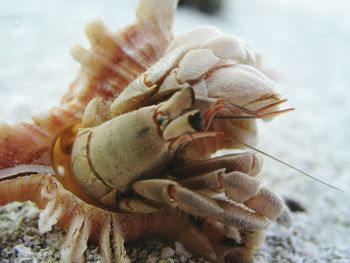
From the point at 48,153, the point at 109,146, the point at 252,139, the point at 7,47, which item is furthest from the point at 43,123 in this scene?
the point at 7,47

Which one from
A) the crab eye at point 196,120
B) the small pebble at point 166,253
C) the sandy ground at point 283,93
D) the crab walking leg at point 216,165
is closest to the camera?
the crab eye at point 196,120

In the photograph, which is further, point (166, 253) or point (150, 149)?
point (166, 253)

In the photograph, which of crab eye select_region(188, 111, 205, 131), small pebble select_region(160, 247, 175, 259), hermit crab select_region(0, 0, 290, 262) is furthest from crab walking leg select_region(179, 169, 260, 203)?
small pebble select_region(160, 247, 175, 259)

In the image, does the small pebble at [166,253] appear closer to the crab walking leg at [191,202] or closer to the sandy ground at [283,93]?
the sandy ground at [283,93]

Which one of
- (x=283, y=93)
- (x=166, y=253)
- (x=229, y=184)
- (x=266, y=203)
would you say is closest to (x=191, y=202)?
(x=229, y=184)

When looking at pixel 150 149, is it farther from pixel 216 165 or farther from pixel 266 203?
pixel 266 203

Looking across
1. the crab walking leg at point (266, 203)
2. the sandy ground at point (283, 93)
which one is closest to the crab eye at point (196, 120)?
the crab walking leg at point (266, 203)

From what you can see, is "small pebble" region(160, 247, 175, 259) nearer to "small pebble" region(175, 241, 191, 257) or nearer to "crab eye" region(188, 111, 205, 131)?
"small pebble" region(175, 241, 191, 257)
